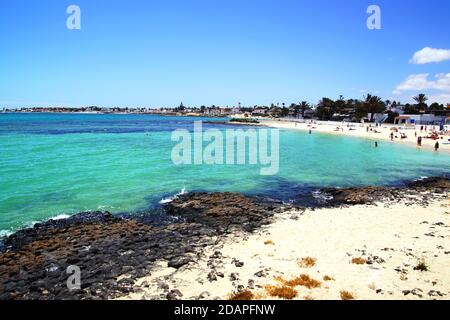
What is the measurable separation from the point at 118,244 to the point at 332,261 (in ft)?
29.3

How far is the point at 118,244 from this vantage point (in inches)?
564

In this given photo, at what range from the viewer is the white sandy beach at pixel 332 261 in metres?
10.4

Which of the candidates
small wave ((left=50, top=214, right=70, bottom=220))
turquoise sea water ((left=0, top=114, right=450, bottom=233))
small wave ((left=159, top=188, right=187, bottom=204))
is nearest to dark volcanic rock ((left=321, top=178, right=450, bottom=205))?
turquoise sea water ((left=0, top=114, right=450, bottom=233))

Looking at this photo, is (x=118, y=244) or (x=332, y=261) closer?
(x=332, y=261)

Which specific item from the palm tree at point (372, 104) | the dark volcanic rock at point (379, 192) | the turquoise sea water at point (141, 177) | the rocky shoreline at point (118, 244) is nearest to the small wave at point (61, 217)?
the turquoise sea water at point (141, 177)

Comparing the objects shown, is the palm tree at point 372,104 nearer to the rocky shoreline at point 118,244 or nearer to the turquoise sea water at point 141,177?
the turquoise sea water at point 141,177

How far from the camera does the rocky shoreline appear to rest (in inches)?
434

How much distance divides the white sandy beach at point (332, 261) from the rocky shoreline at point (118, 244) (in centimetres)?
54

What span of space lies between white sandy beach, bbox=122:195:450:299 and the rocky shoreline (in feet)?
1.79

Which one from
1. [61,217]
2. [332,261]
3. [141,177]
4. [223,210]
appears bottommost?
[61,217]

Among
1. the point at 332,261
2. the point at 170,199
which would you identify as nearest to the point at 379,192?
the point at 332,261

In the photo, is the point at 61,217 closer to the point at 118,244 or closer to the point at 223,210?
the point at 118,244

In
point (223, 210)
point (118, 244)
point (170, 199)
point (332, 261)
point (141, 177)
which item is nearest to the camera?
point (332, 261)

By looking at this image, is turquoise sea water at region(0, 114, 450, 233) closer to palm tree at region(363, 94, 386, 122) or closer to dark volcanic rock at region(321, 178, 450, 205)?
dark volcanic rock at region(321, 178, 450, 205)
